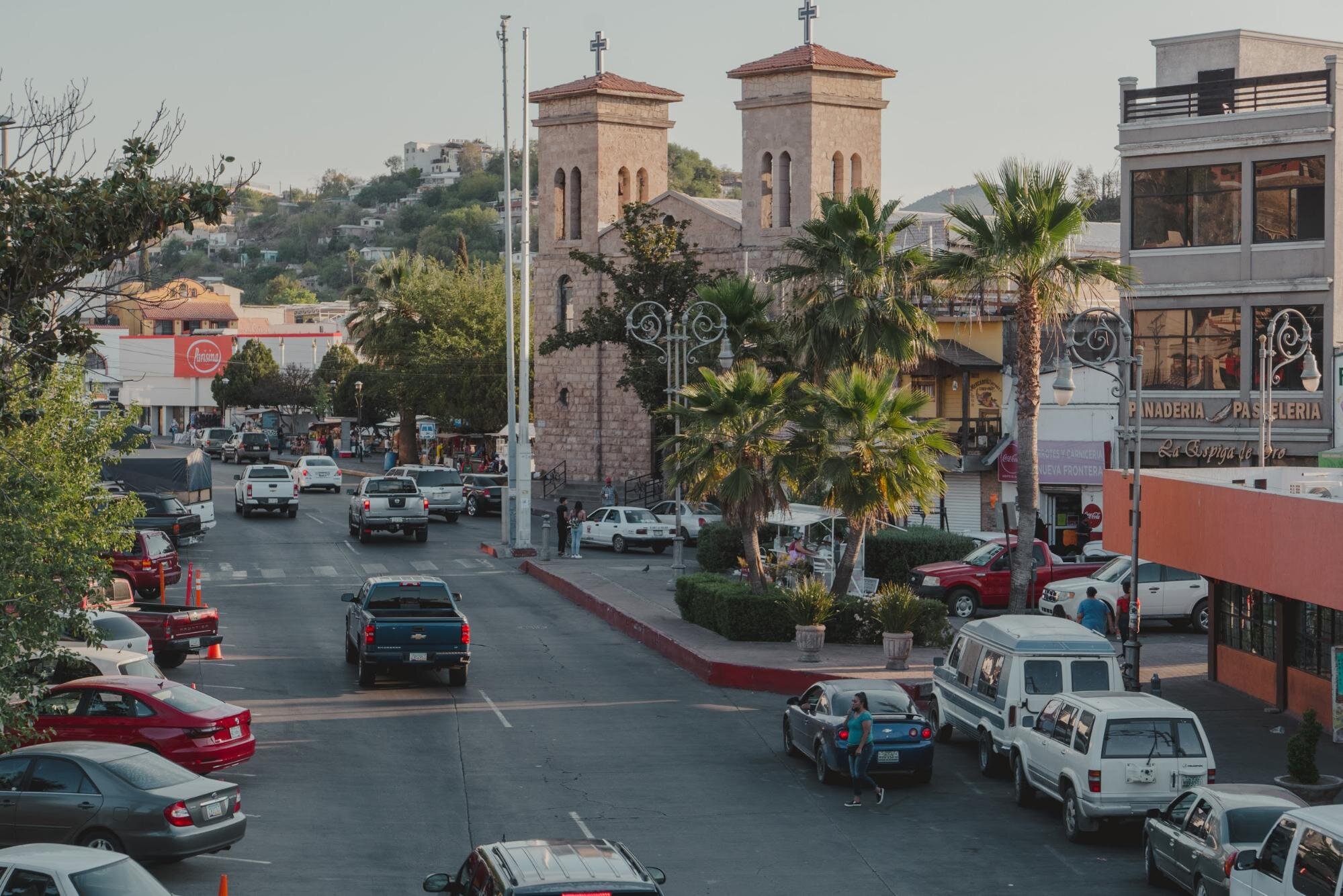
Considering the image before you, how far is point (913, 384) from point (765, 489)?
906 inches

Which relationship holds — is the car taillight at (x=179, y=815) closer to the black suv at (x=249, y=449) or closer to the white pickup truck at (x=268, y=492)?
the white pickup truck at (x=268, y=492)

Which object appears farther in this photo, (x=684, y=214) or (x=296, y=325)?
(x=296, y=325)

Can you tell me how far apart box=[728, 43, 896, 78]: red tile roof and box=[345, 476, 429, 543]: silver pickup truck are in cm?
2699

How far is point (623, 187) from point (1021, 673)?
187ft

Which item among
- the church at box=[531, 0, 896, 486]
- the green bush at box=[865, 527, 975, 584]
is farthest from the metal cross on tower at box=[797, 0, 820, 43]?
the green bush at box=[865, 527, 975, 584]

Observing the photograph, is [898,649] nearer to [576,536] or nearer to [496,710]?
[496,710]

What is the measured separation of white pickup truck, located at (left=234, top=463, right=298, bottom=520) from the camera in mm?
57750

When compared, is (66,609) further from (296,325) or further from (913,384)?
(296,325)

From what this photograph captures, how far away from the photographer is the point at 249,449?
9131 cm

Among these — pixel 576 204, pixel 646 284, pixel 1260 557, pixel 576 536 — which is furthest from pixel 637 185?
pixel 1260 557

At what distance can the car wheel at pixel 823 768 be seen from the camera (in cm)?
2069

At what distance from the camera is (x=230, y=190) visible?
18.8 meters

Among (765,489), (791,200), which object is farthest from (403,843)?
(791,200)

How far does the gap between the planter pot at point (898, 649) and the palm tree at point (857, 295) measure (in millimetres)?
10858
